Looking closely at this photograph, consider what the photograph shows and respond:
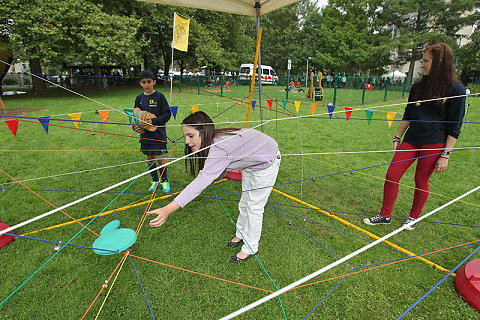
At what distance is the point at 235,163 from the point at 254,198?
0.51 meters

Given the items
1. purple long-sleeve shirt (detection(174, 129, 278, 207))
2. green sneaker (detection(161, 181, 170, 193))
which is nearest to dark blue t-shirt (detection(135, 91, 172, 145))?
green sneaker (detection(161, 181, 170, 193))

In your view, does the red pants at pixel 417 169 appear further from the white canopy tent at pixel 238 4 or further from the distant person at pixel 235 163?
the white canopy tent at pixel 238 4

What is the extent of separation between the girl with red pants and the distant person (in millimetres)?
1310

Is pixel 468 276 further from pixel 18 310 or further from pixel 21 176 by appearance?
pixel 21 176

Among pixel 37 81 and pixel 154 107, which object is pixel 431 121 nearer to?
pixel 154 107

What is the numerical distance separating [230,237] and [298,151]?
3.37 metres

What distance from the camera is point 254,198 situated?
2.21m

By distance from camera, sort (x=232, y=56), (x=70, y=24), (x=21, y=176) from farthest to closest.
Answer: (x=232, y=56) → (x=70, y=24) → (x=21, y=176)

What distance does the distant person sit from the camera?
1.60 m

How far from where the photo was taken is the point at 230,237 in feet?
9.14

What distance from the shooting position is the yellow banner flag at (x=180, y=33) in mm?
5789

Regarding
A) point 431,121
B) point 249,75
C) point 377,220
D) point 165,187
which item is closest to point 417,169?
point 431,121

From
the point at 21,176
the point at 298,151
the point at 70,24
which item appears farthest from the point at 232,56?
the point at 21,176

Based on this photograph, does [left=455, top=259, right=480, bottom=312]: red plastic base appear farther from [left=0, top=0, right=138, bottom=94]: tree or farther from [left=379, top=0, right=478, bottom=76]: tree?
[left=379, top=0, right=478, bottom=76]: tree
